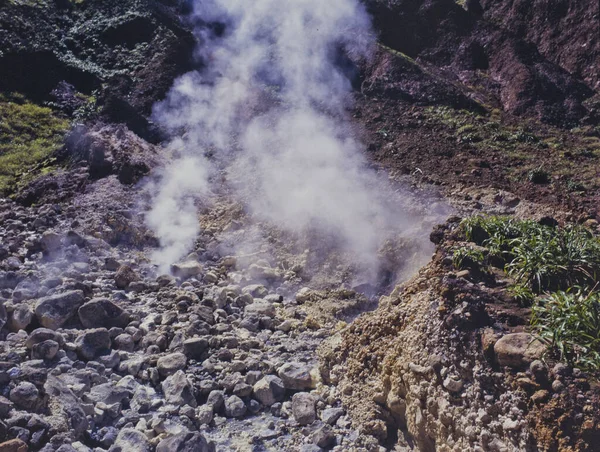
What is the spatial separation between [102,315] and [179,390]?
1.71 meters

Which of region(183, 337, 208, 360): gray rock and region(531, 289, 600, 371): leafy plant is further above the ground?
region(183, 337, 208, 360): gray rock

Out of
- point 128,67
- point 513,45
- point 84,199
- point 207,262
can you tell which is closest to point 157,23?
point 128,67

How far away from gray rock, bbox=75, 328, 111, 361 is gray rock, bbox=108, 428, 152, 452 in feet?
4.62

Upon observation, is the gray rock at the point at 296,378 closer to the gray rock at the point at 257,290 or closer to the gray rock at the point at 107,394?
the gray rock at the point at 107,394

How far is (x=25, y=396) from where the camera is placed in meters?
4.52

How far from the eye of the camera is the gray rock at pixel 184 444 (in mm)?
4266

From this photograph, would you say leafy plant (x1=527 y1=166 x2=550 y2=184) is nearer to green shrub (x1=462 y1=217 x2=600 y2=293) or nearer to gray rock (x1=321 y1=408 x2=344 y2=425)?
green shrub (x1=462 y1=217 x2=600 y2=293)

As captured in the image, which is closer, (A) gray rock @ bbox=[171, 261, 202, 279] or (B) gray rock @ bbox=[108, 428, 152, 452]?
(B) gray rock @ bbox=[108, 428, 152, 452]

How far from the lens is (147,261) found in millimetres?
8719

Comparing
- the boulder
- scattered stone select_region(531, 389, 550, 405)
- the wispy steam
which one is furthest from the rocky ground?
scattered stone select_region(531, 389, 550, 405)

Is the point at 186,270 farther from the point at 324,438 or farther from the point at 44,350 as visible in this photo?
the point at 324,438

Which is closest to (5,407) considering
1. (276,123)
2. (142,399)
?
(142,399)

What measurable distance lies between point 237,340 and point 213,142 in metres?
8.00

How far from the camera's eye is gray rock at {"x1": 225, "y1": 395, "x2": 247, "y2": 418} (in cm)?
516
